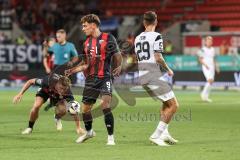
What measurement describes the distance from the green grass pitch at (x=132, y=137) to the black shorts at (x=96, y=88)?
84 centimetres

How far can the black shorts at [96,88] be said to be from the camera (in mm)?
12969

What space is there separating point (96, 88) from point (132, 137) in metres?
1.72

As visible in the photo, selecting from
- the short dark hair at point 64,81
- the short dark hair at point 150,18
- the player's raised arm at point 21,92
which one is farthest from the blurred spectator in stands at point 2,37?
the short dark hair at point 150,18

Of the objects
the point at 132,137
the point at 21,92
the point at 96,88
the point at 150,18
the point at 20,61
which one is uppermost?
the point at 150,18

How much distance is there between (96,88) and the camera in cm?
1301

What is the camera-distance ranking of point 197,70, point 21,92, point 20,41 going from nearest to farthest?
point 21,92 < point 197,70 < point 20,41

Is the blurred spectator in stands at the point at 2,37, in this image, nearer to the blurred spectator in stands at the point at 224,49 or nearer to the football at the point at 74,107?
the blurred spectator in stands at the point at 224,49

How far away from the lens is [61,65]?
18359 millimetres

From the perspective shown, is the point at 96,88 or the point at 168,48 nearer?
the point at 96,88

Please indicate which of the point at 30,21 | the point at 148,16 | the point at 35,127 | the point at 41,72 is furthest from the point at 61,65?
the point at 30,21

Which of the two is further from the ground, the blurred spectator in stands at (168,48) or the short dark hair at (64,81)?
the short dark hair at (64,81)

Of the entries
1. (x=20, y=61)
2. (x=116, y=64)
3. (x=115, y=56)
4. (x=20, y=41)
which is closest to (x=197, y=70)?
(x=20, y=61)

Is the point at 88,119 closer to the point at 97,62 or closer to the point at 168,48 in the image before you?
the point at 97,62

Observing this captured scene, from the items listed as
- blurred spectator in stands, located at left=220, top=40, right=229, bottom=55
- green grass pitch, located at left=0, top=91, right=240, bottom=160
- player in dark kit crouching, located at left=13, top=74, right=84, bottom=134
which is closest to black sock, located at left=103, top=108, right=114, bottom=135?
green grass pitch, located at left=0, top=91, right=240, bottom=160
